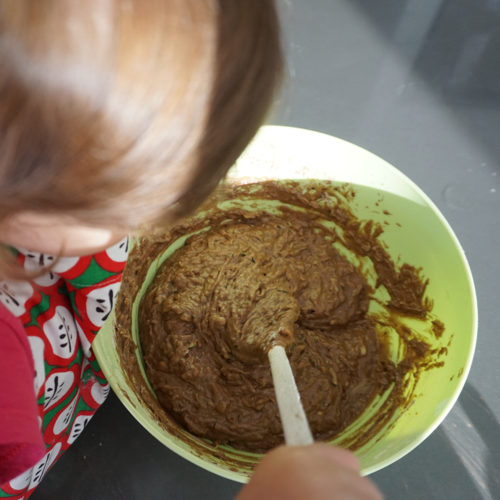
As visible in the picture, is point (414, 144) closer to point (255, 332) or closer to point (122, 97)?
point (255, 332)

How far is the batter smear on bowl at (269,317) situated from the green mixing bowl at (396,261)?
0.12 feet

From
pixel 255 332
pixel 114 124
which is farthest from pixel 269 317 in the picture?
pixel 114 124

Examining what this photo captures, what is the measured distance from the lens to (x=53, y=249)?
1.76ft

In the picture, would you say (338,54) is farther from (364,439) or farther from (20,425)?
(20,425)

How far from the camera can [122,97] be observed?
383 millimetres

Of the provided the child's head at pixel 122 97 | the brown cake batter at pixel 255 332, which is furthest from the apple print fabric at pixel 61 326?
the child's head at pixel 122 97

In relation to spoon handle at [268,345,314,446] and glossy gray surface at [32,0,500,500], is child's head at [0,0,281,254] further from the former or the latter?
glossy gray surface at [32,0,500,500]

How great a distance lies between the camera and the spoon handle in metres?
0.59

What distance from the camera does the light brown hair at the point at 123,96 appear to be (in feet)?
1.15

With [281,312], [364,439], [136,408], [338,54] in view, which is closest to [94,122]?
[136,408]

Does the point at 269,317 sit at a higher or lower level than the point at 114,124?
lower

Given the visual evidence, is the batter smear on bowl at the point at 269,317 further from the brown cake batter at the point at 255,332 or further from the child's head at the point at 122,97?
the child's head at the point at 122,97

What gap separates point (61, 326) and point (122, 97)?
483 mm

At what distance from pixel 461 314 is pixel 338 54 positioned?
857mm
